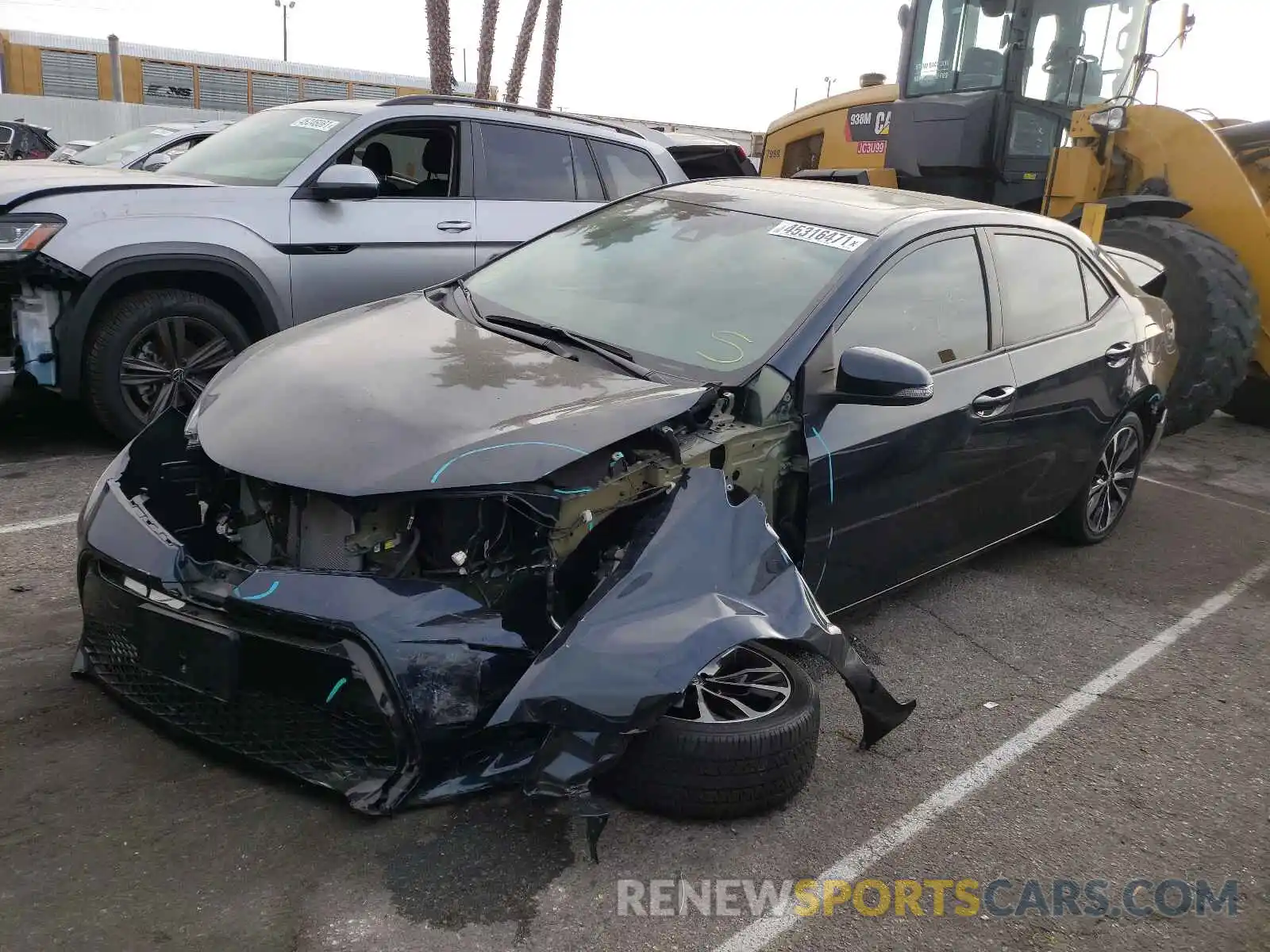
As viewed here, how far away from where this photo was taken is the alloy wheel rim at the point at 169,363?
528cm

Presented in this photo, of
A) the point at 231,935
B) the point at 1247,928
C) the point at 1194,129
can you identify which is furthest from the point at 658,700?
the point at 1194,129

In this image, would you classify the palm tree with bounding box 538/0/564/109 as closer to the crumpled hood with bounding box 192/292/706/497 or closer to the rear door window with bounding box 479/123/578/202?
the rear door window with bounding box 479/123/578/202

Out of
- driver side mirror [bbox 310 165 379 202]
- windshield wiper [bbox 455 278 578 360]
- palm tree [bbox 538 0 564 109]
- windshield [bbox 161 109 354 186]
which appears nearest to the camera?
windshield wiper [bbox 455 278 578 360]

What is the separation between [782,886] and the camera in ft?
8.49

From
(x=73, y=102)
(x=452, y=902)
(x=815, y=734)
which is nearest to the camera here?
(x=452, y=902)

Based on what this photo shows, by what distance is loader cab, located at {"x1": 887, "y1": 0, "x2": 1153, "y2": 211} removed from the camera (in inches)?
324

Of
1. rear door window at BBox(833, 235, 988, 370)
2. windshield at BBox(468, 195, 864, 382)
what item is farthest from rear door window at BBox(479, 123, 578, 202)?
rear door window at BBox(833, 235, 988, 370)

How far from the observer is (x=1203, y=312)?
6.77m

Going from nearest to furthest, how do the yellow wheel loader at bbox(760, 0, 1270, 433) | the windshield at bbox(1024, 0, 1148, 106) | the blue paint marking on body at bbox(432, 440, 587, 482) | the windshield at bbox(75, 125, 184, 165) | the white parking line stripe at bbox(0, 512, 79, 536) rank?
the blue paint marking on body at bbox(432, 440, 587, 482) < the white parking line stripe at bbox(0, 512, 79, 536) < the yellow wheel loader at bbox(760, 0, 1270, 433) < the windshield at bbox(1024, 0, 1148, 106) < the windshield at bbox(75, 125, 184, 165)

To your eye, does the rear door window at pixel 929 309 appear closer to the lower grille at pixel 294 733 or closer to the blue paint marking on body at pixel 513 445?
the blue paint marking on body at pixel 513 445

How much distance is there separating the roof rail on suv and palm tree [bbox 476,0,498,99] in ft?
38.2

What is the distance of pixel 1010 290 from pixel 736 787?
8.06 ft

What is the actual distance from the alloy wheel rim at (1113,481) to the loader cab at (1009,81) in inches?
159

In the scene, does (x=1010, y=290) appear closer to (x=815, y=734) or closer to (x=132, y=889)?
(x=815, y=734)
